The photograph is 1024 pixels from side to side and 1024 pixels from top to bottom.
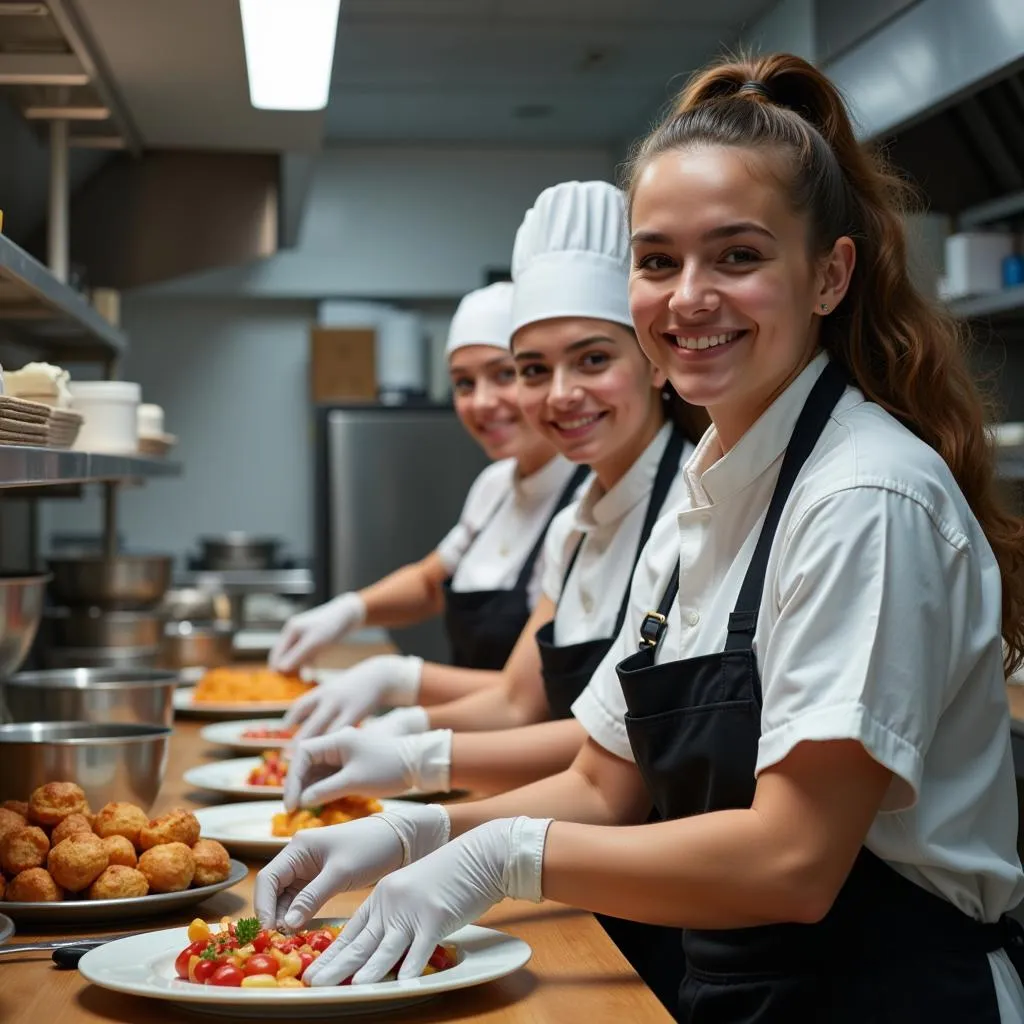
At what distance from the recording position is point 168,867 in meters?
1.53

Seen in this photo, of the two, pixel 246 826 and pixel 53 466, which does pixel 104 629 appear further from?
pixel 53 466

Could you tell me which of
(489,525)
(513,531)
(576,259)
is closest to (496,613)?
(513,531)

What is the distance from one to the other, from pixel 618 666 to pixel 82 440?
1.51m

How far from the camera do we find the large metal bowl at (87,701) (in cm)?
227

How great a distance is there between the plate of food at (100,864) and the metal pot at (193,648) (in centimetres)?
197

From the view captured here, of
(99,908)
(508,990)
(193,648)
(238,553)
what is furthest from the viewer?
(238,553)

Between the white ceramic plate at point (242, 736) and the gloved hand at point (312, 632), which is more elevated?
the gloved hand at point (312, 632)

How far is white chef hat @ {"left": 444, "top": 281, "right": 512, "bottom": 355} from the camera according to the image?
327 cm

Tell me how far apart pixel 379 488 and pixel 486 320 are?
2.37 meters

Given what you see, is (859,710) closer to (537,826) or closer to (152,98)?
(537,826)

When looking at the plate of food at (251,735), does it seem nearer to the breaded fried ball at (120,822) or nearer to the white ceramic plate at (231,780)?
the white ceramic plate at (231,780)

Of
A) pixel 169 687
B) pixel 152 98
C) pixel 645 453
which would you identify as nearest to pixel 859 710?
pixel 645 453

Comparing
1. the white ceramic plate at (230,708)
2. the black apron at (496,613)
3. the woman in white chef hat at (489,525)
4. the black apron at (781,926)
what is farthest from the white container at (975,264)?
the black apron at (781,926)

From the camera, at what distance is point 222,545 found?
21.2ft
